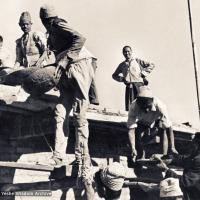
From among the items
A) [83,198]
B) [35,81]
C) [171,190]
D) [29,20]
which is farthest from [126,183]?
[29,20]

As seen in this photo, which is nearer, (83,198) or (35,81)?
(35,81)

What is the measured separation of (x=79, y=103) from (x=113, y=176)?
5.04 ft

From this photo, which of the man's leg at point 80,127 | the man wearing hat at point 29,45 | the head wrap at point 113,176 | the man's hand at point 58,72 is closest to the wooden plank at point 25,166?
the man's leg at point 80,127

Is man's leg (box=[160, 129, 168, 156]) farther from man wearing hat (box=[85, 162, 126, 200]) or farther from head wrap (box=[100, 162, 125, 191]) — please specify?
head wrap (box=[100, 162, 125, 191])

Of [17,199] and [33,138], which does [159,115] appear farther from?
[17,199]

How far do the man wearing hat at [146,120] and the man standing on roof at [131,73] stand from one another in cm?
233

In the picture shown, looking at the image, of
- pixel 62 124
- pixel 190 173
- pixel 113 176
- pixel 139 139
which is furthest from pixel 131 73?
pixel 62 124

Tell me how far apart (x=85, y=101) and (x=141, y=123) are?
1.94 meters

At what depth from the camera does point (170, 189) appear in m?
9.11

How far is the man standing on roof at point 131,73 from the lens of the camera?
13.2 metres

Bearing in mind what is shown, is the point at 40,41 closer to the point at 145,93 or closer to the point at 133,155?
the point at 145,93

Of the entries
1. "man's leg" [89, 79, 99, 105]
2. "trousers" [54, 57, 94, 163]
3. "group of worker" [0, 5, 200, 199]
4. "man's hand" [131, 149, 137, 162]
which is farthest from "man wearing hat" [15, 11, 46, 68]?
"man's hand" [131, 149, 137, 162]

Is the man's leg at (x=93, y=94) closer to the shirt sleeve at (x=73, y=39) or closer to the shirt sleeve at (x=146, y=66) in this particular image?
the shirt sleeve at (x=73, y=39)

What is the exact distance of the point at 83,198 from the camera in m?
10.6
